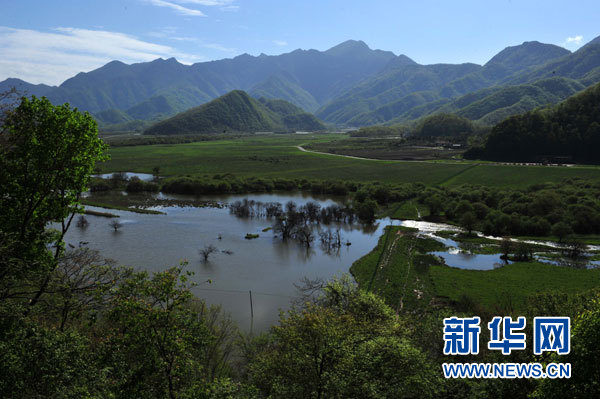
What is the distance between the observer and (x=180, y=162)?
556 ft

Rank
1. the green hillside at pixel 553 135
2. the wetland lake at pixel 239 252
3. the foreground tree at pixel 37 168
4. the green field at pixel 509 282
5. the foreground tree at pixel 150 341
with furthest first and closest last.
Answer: the green hillside at pixel 553 135 < the wetland lake at pixel 239 252 < the green field at pixel 509 282 < the foreground tree at pixel 37 168 < the foreground tree at pixel 150 341

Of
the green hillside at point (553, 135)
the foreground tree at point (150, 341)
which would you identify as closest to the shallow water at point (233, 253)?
the foreground tree at point (150, 341)

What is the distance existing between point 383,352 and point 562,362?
883cm

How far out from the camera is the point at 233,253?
195 feet

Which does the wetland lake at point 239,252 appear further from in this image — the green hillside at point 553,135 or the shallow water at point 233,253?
the green hillside at point 553,135

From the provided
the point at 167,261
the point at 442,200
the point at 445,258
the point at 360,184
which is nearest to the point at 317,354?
the point at 167,261

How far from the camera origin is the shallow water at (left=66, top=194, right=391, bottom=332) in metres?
44.6

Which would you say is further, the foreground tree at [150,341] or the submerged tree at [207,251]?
the submerged tree at [207,251]

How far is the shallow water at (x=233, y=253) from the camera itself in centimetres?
4459

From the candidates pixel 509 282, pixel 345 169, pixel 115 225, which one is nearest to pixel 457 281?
pixel 509 282

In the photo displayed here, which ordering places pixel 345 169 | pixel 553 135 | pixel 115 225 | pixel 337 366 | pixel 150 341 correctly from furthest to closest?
pixel 553 135 → pixel 345 169 → pixel 115 225 → pixel 337 366 → pixel 150 341

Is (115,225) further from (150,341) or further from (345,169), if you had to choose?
(345,169)

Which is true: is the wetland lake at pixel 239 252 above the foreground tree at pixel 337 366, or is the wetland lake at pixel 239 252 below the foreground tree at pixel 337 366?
below

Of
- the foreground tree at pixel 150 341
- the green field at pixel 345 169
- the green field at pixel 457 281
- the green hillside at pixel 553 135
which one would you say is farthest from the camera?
the green hillside at pixel 553 135
